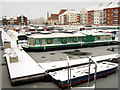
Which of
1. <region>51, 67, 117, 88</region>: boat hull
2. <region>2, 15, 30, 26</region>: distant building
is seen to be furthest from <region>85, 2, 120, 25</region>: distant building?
<region>51, 67, 117, 88</region>: boat hull

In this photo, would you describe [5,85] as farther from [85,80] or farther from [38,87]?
[85,80]

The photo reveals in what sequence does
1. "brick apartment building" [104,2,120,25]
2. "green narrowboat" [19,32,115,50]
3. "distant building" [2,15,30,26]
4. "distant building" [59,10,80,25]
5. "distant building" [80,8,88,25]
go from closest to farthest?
1. "green narrowboat" [19,32,115,50]
2. "brick apartment building" [104,2,120,25]
3. "distant building" [80,8,88,25]
4. "distant building" [59,10,80,25]
5. "distant building" [2,15,30,26]

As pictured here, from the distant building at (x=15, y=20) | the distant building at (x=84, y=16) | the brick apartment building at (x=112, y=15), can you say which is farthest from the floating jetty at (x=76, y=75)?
the distant building at (x=15, y=20)

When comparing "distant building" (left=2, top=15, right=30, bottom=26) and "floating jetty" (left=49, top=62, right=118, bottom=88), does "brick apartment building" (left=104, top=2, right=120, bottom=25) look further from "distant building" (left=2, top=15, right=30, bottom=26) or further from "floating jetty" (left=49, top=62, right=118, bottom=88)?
"distant building" (left=2, top=15, right=30, bottom=26)

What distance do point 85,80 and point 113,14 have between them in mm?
60198

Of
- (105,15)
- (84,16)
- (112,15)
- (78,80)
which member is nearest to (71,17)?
(84,16)

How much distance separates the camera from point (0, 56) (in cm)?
2202

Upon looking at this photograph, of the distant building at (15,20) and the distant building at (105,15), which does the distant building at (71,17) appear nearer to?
the distant building at (105,15)

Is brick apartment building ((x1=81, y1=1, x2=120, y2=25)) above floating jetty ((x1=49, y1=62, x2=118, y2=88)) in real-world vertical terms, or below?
above

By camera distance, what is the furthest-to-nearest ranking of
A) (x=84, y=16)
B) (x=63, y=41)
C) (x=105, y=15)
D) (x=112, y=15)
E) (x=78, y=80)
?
(x=84, y=16), (x=105, y=15), (x=112, y=15), (x=63, y=41), (x=78, y=80)

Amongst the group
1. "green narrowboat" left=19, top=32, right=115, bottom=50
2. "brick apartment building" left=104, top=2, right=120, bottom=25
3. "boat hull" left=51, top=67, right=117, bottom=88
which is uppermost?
"brick apartment building" left=104, top=2, right=120, bottom=25

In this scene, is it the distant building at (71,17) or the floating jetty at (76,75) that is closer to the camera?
the floating jetty at (76,75)

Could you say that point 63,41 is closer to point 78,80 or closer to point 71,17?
point 78,80

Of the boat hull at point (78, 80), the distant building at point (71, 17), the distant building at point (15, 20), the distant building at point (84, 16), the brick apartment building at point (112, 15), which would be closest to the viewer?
the boat hull at point (78, 80)
